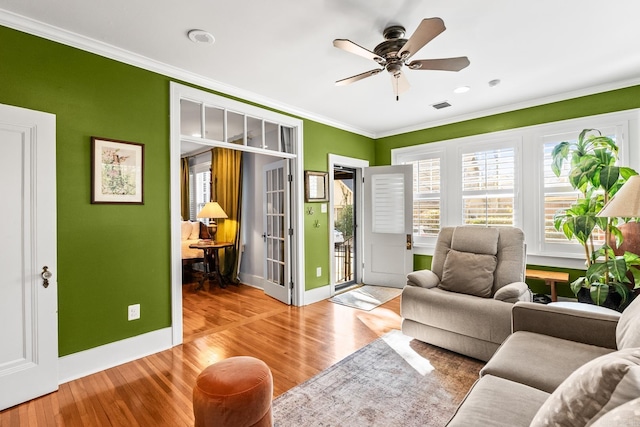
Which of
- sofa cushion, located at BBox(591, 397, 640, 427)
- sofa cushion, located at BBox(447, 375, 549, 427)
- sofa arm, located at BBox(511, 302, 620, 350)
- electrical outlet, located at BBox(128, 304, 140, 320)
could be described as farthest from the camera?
electrical outlet, located at BBox(128, 304, 140, 320)

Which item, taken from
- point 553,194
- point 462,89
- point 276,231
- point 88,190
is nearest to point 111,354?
point 88,190

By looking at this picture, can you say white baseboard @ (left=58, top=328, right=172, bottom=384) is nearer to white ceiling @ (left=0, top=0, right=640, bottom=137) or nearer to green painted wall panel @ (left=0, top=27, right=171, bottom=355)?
green painted wall panel @ (left=0, top=27, right=171, bottom=355)

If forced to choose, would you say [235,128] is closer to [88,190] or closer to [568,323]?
[88,190]

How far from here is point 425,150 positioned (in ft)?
16.4

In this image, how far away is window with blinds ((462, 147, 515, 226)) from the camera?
4211 millimetres

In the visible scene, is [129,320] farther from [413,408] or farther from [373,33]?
[373,33]

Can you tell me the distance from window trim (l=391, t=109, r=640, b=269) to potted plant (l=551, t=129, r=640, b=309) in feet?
0.81

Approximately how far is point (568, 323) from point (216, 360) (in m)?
2.60

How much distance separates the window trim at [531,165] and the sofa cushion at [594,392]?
12.0 ft

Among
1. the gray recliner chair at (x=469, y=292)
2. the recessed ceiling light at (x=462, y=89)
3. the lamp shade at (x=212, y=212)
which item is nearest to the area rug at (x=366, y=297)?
the gray recliner chair at (x=469, y=292)

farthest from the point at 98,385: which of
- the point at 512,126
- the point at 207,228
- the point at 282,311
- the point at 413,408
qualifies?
the point at 512,126

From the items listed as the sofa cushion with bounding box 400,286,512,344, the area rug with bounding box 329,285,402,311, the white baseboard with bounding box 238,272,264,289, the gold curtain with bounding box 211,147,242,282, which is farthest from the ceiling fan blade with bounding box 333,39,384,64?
the white baseboard with bounding box 238,272,264,289

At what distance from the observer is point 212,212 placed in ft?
17.9

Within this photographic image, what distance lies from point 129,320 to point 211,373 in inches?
60.2
